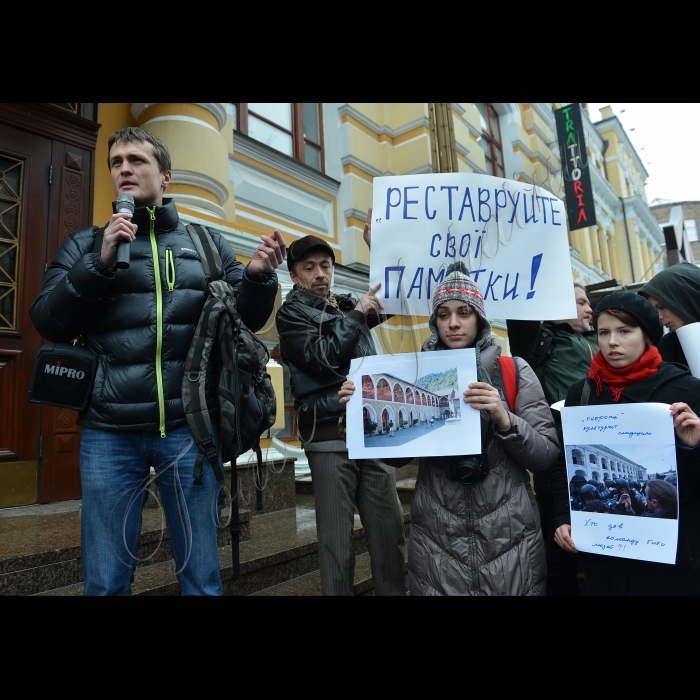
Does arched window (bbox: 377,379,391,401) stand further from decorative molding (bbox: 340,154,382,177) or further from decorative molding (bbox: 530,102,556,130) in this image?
decorative molding (bbox: 530,102,556,130)

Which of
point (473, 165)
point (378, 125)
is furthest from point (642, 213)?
point (378, 125)

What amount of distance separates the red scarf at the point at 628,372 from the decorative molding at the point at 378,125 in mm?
6262

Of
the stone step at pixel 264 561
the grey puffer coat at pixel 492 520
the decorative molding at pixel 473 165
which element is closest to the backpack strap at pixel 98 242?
the grey puffer coat at pixel 492 520

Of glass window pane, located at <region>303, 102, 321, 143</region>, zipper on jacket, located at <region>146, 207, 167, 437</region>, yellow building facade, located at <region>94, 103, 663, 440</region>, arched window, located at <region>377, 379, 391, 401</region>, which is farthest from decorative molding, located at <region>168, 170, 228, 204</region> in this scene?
arched window, located at <region>377, 379, 391, 401</region>

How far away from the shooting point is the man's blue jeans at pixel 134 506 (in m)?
1.56

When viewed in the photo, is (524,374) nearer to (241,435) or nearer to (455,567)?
(455,567)

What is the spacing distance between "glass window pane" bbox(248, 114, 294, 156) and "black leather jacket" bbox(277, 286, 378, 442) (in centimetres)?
441

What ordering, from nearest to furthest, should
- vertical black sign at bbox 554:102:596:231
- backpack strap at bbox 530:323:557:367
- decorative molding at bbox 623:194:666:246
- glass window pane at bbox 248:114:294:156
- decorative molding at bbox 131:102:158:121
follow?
backpack strap at bbox 530:323:557:367
decorative molding at bbox 131:102:158:121
glass window pane at bbox 248:114:294:156
vertical black sign at bbox 554:102:596:231
decorative molding at bbox 623:194:666:246

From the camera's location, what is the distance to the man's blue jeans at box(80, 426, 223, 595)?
1558mm

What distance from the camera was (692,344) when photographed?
6.25 feet

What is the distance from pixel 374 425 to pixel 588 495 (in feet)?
2.26

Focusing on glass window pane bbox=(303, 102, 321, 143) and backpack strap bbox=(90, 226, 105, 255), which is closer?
backpack strap bbox=(90, 226, 105, 255)

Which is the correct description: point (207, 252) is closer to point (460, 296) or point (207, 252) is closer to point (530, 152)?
point (460, 296)
